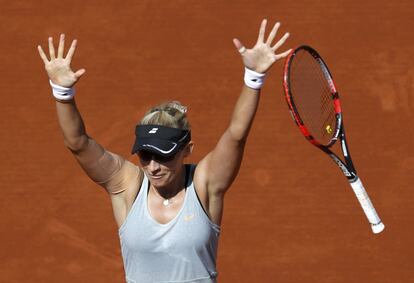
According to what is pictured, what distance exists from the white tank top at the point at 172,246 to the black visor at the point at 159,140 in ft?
0.68

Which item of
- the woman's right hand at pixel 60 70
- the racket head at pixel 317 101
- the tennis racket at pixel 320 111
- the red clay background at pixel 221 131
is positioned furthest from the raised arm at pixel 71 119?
the red clay background at pixel 221 131

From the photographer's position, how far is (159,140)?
380 cm

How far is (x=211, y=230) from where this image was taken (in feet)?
12.6

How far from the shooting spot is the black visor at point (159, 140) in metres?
3.79

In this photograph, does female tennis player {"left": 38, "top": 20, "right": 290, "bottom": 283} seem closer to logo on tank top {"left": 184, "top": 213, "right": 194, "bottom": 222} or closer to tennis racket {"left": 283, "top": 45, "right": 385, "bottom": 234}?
logo on tank top {"left": 184, "top": 213, "right": 194, "bottom": 222}

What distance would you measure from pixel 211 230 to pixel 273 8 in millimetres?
4504

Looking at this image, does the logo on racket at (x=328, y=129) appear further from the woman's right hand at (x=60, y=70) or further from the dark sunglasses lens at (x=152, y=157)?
the woman's right hand at (x=60, y=70)

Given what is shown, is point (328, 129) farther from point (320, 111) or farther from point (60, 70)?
point (60, 70)

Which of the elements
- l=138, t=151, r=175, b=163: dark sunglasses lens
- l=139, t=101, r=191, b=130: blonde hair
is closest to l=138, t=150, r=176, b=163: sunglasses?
l=138, t=151, r=175, b=163: dark sunglasses lens

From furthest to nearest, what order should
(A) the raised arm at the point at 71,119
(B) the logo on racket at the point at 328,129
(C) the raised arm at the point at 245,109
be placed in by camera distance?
1. (B) the logo on racket at the point at 328,129
2. (A) the raised arm at the point at 71,119
3. (C) the raised arm at the point at 245,109

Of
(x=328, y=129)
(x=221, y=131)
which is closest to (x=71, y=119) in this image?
(x=328, y=129)

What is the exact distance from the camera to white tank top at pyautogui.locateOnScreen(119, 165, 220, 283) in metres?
3.79

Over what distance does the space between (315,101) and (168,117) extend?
153 cm

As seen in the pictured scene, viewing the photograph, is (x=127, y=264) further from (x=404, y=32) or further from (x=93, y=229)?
(x=404, y=32)
